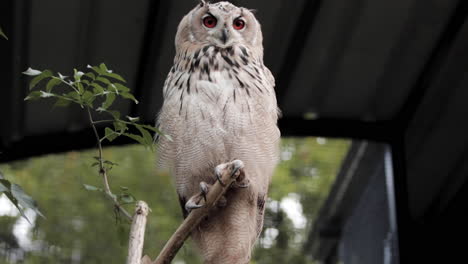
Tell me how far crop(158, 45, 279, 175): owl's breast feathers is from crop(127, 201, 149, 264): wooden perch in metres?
0.46

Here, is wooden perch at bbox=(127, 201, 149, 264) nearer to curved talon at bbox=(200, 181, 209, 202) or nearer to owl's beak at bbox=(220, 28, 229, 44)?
curved talon at bbox=(200, 181, 209, 202)

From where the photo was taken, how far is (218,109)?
6.32ft

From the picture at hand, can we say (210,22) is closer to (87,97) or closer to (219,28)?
(219,28)

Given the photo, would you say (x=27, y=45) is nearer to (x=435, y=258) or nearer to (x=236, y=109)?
(x=236, y=109)

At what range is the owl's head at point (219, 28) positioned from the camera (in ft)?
7.00

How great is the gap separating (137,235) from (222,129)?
548 mm

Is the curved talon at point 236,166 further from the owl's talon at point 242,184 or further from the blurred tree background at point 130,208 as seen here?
the blurred tree background at point 130,208

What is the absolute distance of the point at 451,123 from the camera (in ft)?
11.5

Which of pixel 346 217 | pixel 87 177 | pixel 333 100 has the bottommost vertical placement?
pixel 87 177

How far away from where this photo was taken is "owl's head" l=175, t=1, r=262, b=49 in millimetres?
2133

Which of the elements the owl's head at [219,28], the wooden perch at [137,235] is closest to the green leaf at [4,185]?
the wooden perch at [137,235]

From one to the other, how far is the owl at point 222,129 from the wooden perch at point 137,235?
0.95ft

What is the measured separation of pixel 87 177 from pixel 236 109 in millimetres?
3921

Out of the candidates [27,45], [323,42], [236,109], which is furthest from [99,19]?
[236,109]
